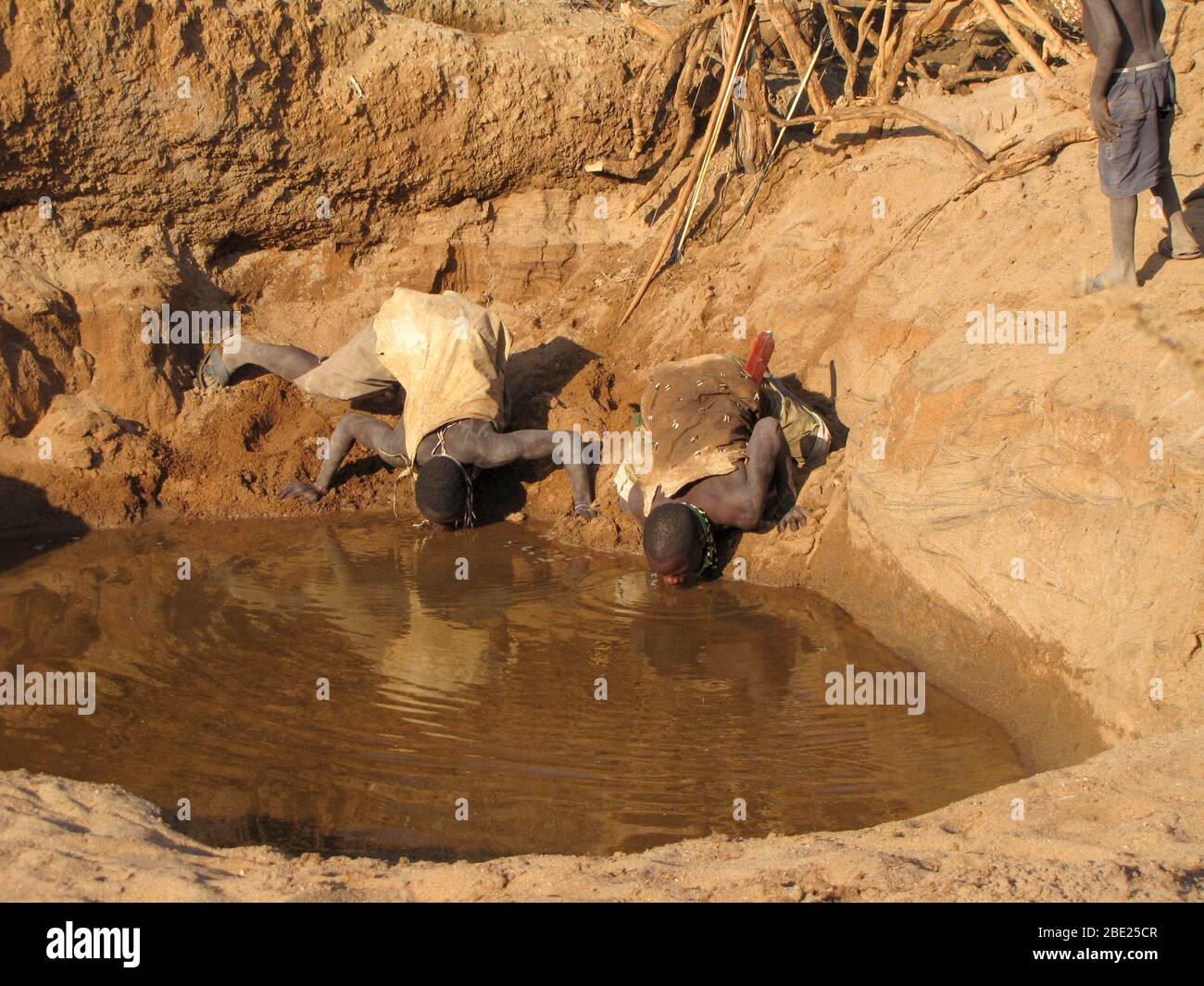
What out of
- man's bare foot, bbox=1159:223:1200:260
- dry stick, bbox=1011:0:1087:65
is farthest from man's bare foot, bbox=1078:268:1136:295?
dry stick, bbox=1011:0:1087:65

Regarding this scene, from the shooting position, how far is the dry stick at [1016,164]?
636 cm

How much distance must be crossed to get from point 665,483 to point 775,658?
1244mm

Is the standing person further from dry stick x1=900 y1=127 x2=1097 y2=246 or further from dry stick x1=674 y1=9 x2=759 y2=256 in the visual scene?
dry stick x1=674 y1=9 x2=759 y2=256

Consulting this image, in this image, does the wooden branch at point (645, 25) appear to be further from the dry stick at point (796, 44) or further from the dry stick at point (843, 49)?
the dry stick at point (843, 49)

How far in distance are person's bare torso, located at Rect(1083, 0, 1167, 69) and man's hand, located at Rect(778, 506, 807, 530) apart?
2344mm

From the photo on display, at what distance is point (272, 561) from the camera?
626 cm

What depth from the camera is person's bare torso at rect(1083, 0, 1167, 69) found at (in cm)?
485

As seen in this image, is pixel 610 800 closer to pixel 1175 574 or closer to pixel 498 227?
pixel 1175 574

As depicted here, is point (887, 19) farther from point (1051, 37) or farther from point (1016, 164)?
point (1016, 164)

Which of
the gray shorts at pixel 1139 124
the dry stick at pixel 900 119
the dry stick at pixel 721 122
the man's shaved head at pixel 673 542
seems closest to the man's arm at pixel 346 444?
the man's shaved head at pixel 673 542

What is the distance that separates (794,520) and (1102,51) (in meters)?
2.40

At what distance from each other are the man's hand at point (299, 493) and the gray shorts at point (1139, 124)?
4401mm

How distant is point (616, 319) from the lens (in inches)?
301

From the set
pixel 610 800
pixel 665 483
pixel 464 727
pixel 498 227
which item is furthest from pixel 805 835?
pixel 498 227
